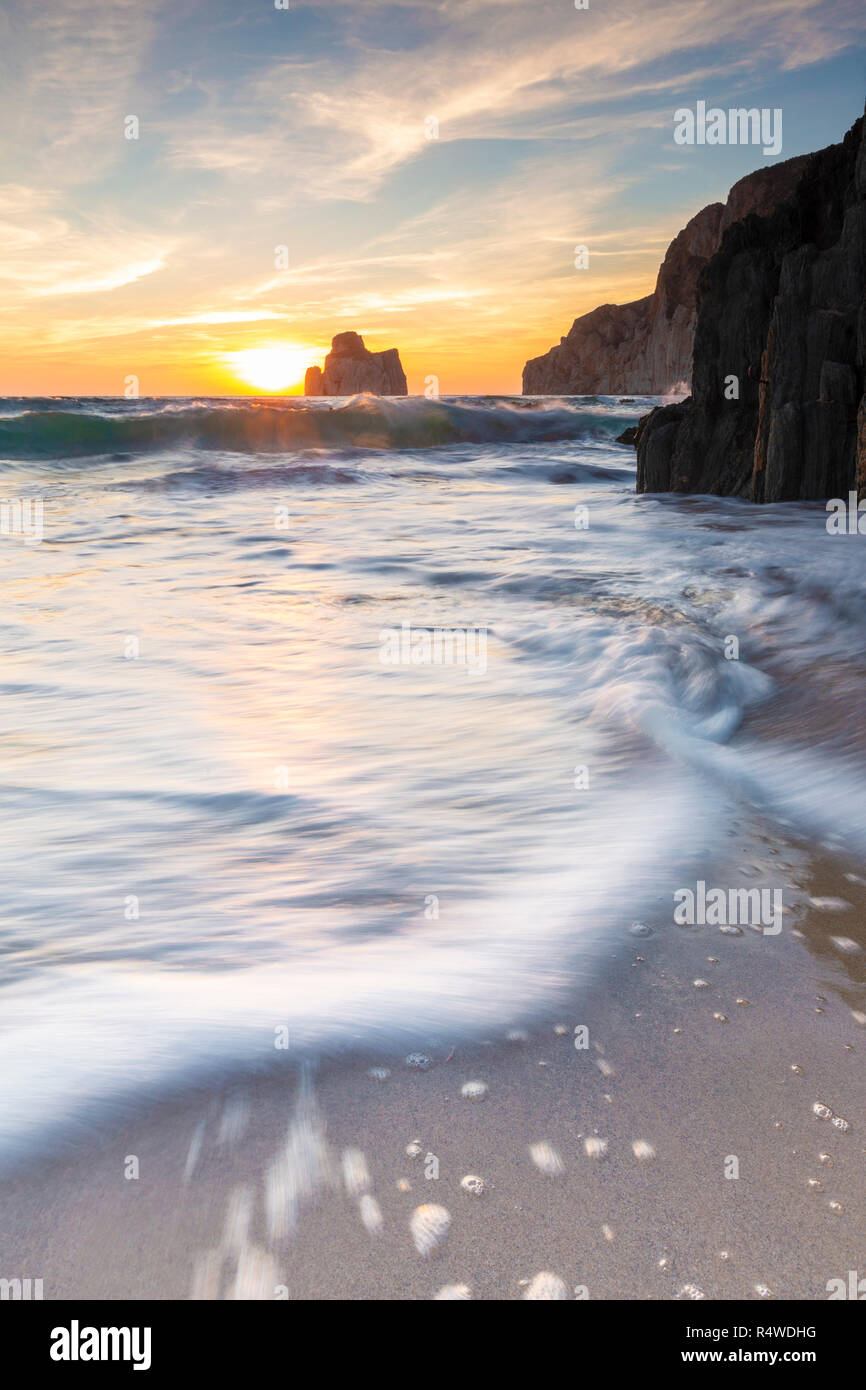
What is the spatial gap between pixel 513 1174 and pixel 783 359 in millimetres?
10902

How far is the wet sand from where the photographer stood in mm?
1229

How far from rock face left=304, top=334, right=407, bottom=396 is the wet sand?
14135 cm

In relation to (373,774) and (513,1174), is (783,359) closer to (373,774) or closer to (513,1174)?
(373,774)

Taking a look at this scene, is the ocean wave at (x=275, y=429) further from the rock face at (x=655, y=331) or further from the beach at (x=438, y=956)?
the rock face at (x=655, y=331)

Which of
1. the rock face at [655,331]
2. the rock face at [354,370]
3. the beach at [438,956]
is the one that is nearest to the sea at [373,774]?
the beach at [438,956]

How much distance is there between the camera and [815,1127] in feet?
4.81

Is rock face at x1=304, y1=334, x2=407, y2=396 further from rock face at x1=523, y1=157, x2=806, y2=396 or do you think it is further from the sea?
the sea

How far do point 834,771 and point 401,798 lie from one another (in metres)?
1.64

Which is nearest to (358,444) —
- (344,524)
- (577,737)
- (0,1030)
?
(344,524)

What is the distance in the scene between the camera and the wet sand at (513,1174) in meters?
1.23

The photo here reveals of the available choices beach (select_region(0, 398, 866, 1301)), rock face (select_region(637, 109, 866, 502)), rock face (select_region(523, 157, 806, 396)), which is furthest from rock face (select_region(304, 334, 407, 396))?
beach (select_region(0, 398, 866, 1301))

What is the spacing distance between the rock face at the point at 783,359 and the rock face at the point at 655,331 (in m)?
76.8

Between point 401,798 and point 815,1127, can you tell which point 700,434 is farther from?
point 815,1127
